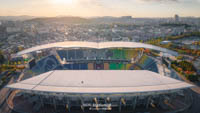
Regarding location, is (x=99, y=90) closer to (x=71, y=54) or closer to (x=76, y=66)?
(x=76, y=66)

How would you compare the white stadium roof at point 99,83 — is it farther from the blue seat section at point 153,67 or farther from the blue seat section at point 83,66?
the blue seat section at point 83,66

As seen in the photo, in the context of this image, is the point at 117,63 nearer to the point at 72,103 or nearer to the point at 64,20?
the point at 72,103

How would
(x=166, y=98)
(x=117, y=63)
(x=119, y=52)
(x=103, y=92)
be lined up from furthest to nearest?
1. (x=119, y=52)
2. (x=117, y=63)
3. (x=166, y=98)
4. (x=103, y=92)

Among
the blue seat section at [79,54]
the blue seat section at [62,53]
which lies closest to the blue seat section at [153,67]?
the blue seat section at [79,54]

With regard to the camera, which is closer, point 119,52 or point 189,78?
point 189,78

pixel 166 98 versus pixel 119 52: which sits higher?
pixel 119 52

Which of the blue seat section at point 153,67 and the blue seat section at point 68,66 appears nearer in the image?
the blue seat section at point 153,67

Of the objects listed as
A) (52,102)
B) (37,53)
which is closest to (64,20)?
(37,53)

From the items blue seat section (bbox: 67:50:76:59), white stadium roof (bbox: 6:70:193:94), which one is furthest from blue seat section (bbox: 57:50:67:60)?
white stadium roof (bbox: 6:70:193:94)
